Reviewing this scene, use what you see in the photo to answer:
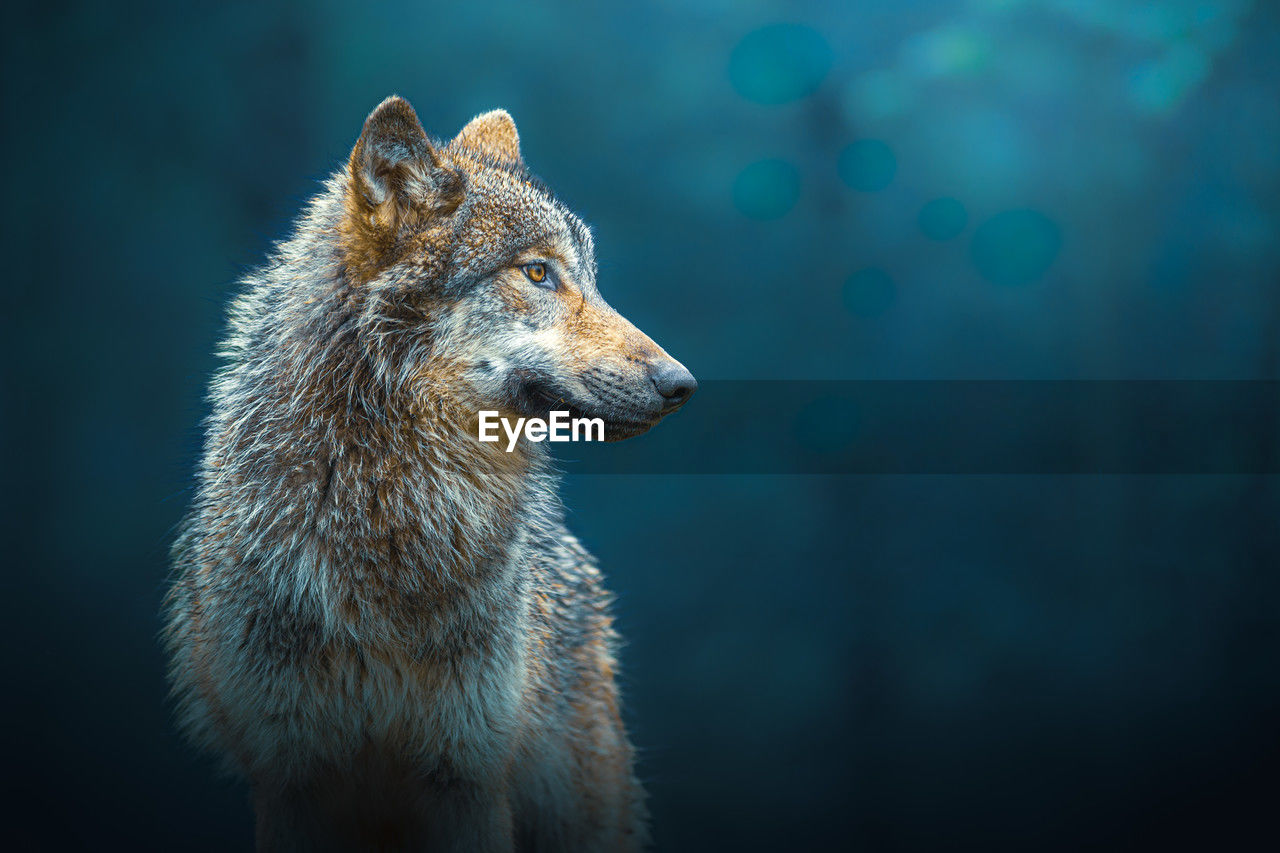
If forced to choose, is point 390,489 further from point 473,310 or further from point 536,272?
point 536,272

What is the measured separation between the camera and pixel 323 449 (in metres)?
1.72

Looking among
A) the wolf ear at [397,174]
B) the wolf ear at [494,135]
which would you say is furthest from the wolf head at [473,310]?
the wolf ear at [494,135]

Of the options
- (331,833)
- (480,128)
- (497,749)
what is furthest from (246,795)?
(480,128)

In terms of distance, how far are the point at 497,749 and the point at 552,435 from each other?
2.27 feet

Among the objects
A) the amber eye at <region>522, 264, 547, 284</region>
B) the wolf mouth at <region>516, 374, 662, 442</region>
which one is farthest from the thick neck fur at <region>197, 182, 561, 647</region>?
the amber eye at <region>522, 264, 547, 284</region>

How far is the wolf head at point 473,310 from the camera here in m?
1.71

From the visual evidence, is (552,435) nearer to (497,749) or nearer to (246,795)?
(497,749)

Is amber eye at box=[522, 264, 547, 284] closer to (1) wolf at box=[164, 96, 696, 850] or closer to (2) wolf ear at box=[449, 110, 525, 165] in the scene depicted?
(1) wolf at box=[164, 96, 696, 850]

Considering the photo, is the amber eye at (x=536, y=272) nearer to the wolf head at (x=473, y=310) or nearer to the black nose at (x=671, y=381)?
the wolf head at (x=473, y=310)

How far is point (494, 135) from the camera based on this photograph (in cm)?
214

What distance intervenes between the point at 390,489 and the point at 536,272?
54cm

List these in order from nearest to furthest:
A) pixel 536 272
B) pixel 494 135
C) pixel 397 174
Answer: pixel 397 174
pixel 536 272
pixel 494 135

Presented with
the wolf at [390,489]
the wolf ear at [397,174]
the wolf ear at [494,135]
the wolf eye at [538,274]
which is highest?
the wolf ear at [494,135]

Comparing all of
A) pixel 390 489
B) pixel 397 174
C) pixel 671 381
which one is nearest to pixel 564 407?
pixel 671 381
